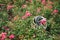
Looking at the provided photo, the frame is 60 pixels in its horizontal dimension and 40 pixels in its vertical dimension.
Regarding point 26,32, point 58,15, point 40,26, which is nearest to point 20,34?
point 26,32

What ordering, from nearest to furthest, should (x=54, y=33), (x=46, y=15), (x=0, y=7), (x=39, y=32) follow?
(x=39, y=32)
(x=54, y=33)
(x=46, y=15)
(x=0, y=7)

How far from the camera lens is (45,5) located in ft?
18.4

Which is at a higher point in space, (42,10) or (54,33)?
(42,10)

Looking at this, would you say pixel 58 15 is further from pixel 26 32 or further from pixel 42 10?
pixel 26 32

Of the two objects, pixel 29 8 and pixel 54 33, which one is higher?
pixel 29 8

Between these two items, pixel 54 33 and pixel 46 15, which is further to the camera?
pixel 46 15

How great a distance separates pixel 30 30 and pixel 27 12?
608 mm

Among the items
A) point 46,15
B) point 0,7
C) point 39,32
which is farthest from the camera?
point 0,7

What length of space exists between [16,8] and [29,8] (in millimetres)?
361

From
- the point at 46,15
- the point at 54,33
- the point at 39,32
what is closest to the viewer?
the point at 39,32

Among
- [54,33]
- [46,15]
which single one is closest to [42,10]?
[46,15]

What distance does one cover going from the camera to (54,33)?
16.6ft

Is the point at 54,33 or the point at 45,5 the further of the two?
the point at 45,5

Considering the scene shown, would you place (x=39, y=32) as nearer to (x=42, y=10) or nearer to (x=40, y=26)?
(x=40, y=26)
